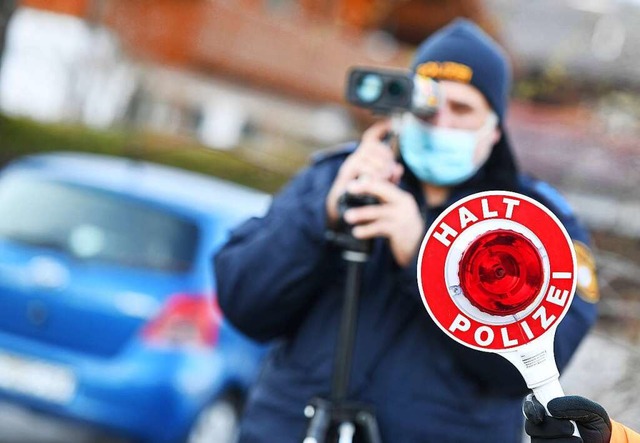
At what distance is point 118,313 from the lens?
18.7 feet

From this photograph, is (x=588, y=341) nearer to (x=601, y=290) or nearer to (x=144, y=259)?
(x=601, y=290)

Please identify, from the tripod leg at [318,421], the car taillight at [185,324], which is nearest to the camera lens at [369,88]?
the tripod leg at [318,421]

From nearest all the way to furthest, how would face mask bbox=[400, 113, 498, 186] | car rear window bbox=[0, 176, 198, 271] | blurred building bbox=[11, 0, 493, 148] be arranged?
face mask bbox=[400, 113, 498, 186] → car rear window bbox=[0, 176, 198, 271] → blurred building bbox=[11, 0, 493, 148]

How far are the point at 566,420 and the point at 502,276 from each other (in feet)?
0.82

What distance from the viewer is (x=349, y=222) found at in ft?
9.28

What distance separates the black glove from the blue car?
3907 mm

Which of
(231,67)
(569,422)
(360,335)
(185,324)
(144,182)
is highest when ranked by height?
(569,422)

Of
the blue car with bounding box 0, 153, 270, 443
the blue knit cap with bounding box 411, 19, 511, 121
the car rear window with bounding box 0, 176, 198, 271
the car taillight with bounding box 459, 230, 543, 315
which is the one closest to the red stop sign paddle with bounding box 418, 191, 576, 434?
the car taillight with bounding box 459, 230, 543, 315

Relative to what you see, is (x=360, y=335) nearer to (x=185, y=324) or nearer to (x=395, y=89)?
(x=395, y=89)

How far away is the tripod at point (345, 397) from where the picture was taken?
9.07 ft

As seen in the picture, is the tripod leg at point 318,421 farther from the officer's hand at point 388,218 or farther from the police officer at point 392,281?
the officer's hand at point 388,218

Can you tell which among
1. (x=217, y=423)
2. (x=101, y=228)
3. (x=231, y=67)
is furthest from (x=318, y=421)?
(x=231, y=67)

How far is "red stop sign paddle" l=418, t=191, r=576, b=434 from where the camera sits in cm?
181

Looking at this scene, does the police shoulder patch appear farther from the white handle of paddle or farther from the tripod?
the white handle of paddle
